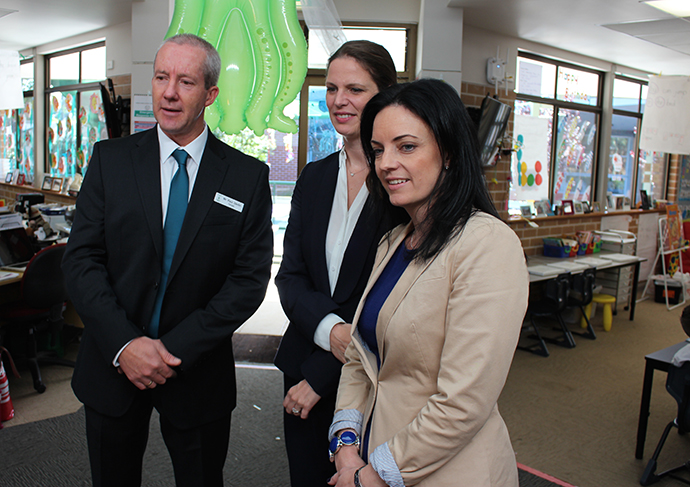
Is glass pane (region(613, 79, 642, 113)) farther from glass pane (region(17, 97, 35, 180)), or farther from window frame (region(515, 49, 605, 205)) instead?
glass pane (region(17, 97, 35, 180))

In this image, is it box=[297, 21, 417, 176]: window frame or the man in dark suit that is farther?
box=[297, 21, 417, 176]: window frame

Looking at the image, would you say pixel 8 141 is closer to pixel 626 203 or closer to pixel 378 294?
pixel 378 294

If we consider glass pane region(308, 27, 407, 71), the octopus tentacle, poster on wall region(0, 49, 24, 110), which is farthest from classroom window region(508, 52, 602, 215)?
poster on wall region(0, 49, 24, 110)

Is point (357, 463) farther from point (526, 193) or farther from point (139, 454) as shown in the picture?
point (526, 193)

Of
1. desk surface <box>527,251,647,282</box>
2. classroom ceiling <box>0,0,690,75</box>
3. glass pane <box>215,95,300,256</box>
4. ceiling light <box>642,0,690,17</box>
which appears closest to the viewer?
ceiling light <box>642,0,690,17</box>

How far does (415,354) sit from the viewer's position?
1032mm

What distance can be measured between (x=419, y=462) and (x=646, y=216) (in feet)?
25.2

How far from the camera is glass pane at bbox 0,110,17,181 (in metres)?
8.31

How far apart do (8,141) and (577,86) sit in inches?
355

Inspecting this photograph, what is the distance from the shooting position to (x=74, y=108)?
22.9ft

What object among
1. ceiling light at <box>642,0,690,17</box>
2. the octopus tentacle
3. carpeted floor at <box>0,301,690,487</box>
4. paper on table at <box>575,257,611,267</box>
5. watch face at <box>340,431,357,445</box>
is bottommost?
carpeted floor at <box>0,301,690,487</box>

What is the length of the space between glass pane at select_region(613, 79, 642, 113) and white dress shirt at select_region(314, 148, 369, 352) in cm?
660

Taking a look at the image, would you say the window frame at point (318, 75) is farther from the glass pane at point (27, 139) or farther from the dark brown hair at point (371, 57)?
the glass pane at point (27, 139)

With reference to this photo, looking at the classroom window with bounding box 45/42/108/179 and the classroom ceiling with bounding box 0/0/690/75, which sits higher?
the classroom ceiling with bounding box 0/0/690/75
